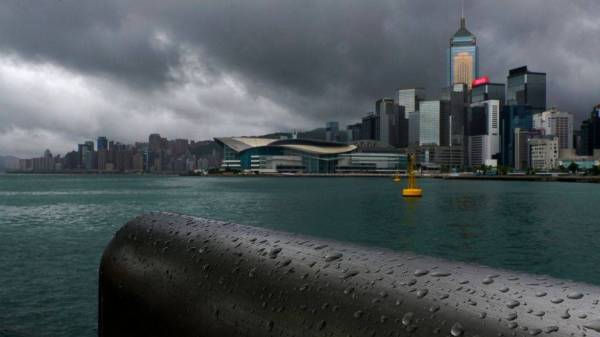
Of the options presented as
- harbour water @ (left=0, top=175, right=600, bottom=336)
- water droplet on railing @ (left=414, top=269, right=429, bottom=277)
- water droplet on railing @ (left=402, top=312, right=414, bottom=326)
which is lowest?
harbour water @ (left=0, top=175, right=600, bottom=336)

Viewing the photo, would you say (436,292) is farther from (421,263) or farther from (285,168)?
(285,168)

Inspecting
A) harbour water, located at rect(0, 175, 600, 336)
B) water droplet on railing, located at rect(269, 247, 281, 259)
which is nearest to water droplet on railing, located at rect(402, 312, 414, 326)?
water droplet on railing, located at rect(269, 247, 281, 259)

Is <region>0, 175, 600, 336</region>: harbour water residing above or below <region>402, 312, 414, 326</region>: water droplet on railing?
below

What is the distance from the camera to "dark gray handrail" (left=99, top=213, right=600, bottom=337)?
3.85 ft

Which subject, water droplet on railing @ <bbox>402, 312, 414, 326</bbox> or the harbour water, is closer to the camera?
water droplet on railing @ <bbox>402, 312, 414, 326</bbox>

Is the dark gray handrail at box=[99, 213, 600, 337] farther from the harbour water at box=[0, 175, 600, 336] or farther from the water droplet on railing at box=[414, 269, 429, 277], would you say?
the harbour water at box=[0, 175, 600, 336]

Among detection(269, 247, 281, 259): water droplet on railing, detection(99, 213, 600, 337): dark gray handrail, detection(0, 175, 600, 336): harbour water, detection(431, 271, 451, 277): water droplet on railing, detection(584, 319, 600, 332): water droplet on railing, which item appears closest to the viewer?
detection(584, 319, 600, 332): water droplet on railing

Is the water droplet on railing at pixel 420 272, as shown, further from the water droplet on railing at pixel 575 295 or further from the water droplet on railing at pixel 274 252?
the water droplet on railing at pixel 274 252

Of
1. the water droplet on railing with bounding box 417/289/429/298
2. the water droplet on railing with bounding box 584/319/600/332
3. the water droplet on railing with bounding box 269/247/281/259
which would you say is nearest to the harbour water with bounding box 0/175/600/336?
the water droplet on railing with bounding box 269/247/281/259

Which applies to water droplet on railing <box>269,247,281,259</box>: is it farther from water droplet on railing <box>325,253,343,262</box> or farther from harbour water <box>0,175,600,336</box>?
harbour water <box>0,175,600,336</box>

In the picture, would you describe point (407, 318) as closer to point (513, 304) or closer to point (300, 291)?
point (513, 304)

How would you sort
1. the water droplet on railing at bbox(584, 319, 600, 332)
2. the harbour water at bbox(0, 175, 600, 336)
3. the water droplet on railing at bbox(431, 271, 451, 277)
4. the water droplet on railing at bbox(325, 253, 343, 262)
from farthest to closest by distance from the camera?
1. the harbour water at bbox(0, 175, 600, 336)
2. the water droplet on railing at bbox(325, 253, 343, 262)
3. the water droplet on railing at bbox(431, 271, 451, 277)
4. the water droplet on railing at bbox(584, 319, 600, 332)

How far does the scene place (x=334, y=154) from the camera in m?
199

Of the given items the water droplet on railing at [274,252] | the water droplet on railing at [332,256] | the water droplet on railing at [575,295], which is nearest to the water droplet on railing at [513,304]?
the water droplet on railing at [575,295]
